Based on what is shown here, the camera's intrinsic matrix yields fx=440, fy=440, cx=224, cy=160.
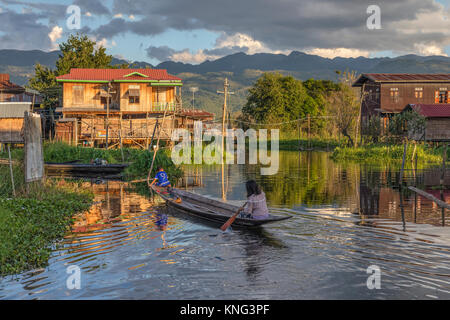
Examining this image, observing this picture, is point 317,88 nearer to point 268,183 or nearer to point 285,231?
point 268,183

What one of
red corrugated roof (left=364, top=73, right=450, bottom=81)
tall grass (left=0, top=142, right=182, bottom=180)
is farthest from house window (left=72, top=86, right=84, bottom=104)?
red corrugated roof (left=364, top=73, right=450, bottom=81)

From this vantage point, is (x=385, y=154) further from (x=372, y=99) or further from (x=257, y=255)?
(x=257, y=255)

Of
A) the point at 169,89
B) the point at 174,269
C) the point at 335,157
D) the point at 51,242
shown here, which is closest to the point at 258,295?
the point at 174,269

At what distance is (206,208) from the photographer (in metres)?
14.5

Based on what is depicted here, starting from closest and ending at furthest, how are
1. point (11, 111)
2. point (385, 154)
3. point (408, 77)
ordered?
point (11, 111), point (385, 154), point (408, 77)

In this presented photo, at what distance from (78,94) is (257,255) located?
37.3 m

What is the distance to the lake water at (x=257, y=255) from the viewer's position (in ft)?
24.5

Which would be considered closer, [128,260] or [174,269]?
[174,269]

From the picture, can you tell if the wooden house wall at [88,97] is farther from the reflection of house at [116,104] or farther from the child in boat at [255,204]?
the child in boat at [255,204]

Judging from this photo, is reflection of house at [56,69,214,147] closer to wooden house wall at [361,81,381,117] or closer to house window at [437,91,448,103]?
wooden house wall at [361,81,381,117]

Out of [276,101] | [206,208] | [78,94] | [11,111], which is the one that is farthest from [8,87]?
[206,208]

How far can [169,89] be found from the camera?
43500 mm

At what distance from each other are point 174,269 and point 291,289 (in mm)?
2360
